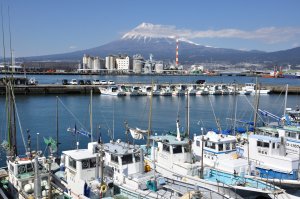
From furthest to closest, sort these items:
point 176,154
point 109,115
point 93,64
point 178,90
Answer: point 93,64 → point 178,90 → point 109,115 → point 176,154

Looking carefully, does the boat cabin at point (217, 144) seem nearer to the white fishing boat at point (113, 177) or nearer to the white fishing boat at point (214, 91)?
the white fishing boat at point (113, 177)

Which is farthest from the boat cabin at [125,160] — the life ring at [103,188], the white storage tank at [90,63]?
the white storage tank at [90,63]

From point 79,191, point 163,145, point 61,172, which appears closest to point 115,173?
point 79,191

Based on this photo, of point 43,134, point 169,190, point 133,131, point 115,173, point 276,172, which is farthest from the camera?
point 43,134

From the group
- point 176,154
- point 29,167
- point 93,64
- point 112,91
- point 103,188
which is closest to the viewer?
point 103,188

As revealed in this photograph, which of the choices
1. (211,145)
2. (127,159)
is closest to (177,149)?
(211,145)

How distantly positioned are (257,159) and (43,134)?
53.7 feet

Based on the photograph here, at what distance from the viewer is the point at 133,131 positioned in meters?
17.6

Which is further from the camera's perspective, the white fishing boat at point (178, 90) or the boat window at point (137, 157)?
the white fishing boat at point (178, 90)

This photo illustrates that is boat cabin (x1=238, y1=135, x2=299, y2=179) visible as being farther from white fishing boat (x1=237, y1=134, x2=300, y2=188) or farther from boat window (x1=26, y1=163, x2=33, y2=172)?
boat window (x1=26, y1=163, x2=33, y2=172)

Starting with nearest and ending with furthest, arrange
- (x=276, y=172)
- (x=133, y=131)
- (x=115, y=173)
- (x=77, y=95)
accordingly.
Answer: (x=115, y=173)
(x=276, y=172)
(x=133, y=131)
(x=77, y=95)

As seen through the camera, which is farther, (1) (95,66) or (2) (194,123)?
(1) (95,66)

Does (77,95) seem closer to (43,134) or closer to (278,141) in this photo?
(43,134)

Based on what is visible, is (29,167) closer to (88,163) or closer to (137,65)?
(88,163)
